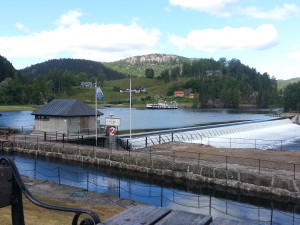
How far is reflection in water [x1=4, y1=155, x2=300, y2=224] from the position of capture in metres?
19.5

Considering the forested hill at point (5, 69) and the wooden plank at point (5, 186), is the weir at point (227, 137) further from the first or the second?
the forested hill at point (5, 69)

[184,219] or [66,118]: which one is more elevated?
[184,219]

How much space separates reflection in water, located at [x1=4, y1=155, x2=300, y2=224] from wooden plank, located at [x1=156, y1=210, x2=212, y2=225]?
48.7 feet

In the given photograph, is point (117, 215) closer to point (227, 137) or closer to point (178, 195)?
point (178, 195)

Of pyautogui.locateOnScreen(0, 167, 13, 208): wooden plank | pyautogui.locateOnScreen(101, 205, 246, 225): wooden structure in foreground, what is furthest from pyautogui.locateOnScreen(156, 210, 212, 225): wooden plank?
pyautogui.locateOnScreen(0, 167, 13, 208): wooden plank

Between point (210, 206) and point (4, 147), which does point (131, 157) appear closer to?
point (210, 206)

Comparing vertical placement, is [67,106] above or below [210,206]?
above

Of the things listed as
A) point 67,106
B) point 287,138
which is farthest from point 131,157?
point 287,138

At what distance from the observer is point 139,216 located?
3898 millimetres

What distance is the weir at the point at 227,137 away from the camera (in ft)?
133

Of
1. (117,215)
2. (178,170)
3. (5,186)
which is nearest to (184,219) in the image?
(117,215)

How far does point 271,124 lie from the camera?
64750 mm

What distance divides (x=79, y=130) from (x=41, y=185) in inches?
863

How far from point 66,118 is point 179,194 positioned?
21291 mm
